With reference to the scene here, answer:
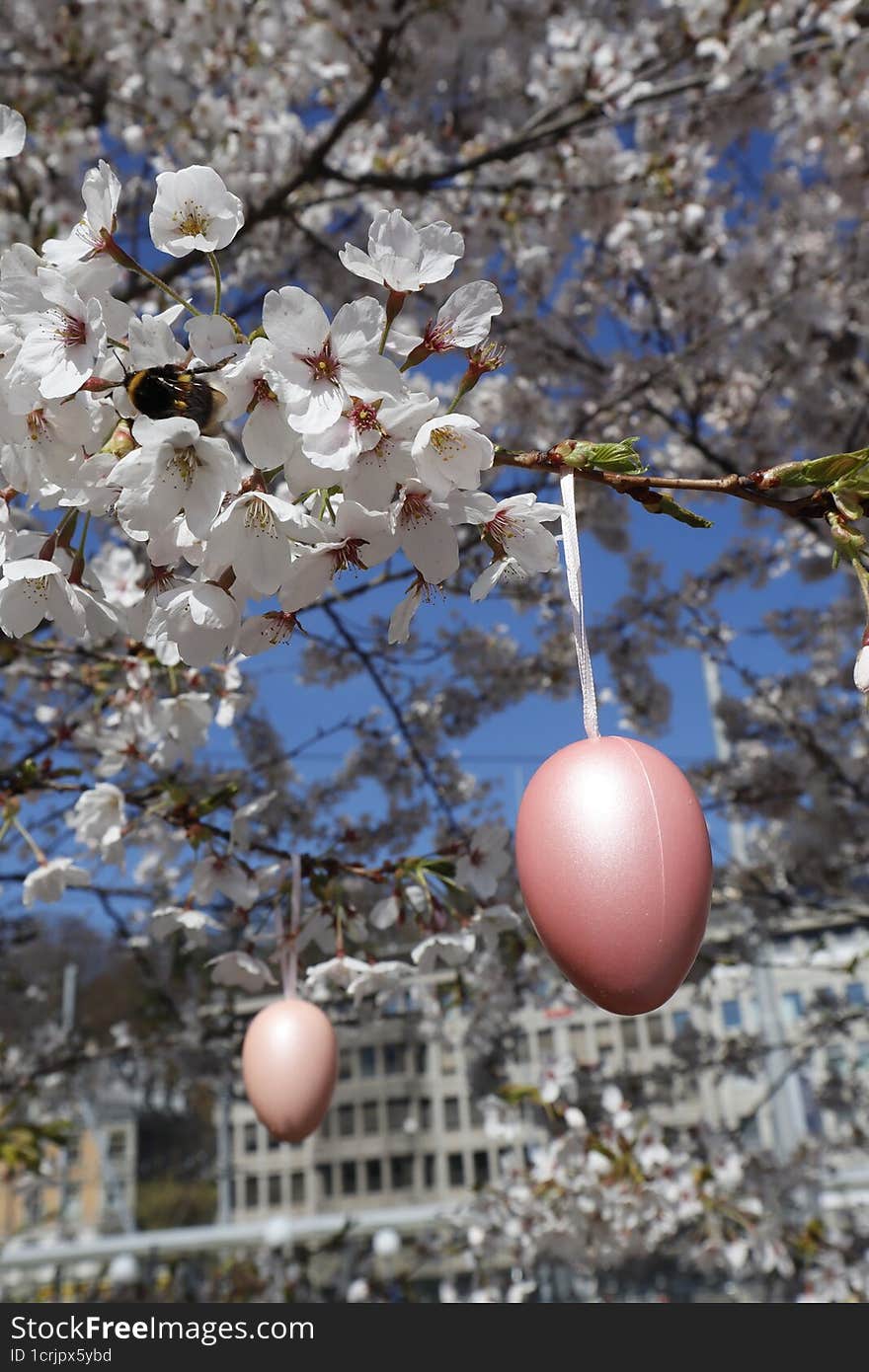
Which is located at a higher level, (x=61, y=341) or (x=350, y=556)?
(x=61, y=341)

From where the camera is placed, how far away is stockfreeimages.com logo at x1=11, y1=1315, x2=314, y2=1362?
230 centimetres

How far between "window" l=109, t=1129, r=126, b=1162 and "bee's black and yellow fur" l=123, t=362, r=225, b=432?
18.4 m

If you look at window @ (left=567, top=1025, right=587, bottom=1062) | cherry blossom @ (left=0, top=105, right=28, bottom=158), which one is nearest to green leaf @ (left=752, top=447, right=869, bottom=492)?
cherry blossom @ (left=0, top=105, right=28, bottom=158)

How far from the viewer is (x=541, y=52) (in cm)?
393

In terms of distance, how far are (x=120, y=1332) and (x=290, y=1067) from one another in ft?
5.86

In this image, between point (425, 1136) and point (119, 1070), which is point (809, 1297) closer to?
point (119, 1070)

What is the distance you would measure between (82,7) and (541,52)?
1.76 meters

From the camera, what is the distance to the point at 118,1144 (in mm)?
17125

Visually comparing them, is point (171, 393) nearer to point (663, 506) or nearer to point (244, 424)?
point (244, 424)

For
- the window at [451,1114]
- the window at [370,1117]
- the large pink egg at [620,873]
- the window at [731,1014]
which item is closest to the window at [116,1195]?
the window at [370,1117]

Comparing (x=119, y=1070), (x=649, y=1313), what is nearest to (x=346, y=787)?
(x=649, y=1313)

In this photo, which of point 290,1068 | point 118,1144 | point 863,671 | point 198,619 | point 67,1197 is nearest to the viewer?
point 863,671

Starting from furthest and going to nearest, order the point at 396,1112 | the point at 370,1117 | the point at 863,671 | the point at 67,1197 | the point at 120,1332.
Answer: the point at 370,1117 < the point at 396,1112 < the point at 67,1197 < the point at 120,1332 < the point at 863,671

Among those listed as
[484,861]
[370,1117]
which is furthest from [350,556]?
[370,1117]
